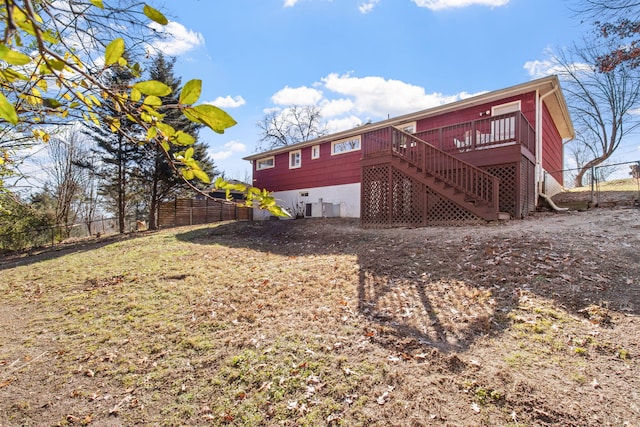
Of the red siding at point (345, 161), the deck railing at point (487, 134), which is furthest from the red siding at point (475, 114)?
the deck railing at point (487, 134)

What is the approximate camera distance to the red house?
8.33 meters

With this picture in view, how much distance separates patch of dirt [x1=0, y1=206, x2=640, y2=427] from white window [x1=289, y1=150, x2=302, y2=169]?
35.9 feet

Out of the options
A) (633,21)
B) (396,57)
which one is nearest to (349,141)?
(396,57)

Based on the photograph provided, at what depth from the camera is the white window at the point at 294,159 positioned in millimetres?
16484

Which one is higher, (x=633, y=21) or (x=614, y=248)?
(x=633, y=21)

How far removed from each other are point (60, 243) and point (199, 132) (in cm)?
886

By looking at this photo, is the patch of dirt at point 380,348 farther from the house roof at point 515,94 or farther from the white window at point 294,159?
the white window at point 294,159

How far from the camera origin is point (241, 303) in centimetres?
482

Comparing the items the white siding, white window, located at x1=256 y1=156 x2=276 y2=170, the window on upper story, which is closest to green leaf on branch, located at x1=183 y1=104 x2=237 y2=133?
the white siding

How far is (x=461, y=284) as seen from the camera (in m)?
4.72

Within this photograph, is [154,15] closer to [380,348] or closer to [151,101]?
[151,101]

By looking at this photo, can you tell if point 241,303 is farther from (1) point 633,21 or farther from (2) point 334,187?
(1) point 633,21

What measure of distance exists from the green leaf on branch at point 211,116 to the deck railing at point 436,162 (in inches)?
329

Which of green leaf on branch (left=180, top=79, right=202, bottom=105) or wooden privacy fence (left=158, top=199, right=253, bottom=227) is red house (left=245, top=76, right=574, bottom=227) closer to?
green leaf on branch (left=180, top=79, right=202, bottom=105)
